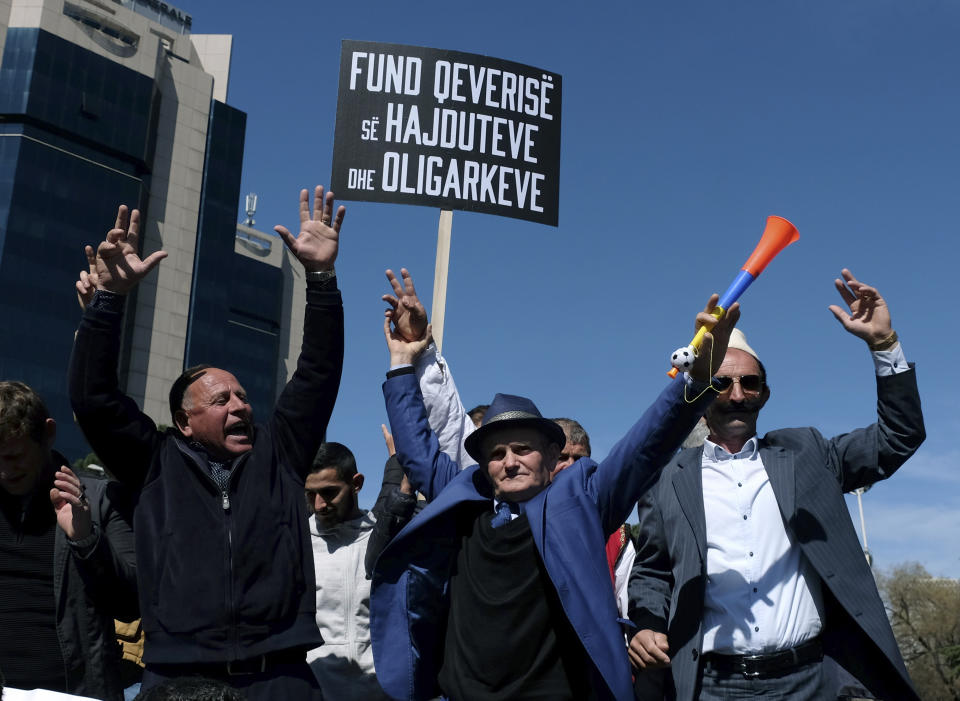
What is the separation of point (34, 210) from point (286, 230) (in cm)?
5449

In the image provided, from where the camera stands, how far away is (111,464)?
3352 millimetres

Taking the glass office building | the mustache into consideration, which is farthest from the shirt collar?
the glass office building

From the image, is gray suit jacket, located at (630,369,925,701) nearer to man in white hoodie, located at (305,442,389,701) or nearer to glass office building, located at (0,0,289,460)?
man in white hoodie, located at (305,442,389,701)

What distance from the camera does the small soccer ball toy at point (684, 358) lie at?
10.1ft

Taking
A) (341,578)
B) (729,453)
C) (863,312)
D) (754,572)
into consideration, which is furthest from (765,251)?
(341,578)

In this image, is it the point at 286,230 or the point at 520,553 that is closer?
the point at 520,553

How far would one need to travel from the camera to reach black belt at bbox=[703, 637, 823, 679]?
11.0ft

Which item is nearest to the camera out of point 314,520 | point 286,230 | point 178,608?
point 178,608

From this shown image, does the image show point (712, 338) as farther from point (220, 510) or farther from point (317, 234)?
point (220, 510)

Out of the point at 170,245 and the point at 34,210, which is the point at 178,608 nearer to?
the point at 34,210

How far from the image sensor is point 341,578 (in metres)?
4.64

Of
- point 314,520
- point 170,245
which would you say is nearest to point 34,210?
point 170,245

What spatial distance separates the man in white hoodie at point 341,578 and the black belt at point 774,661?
5.80ft

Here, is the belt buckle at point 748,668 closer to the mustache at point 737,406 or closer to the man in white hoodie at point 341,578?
the mustache at point 737,406
